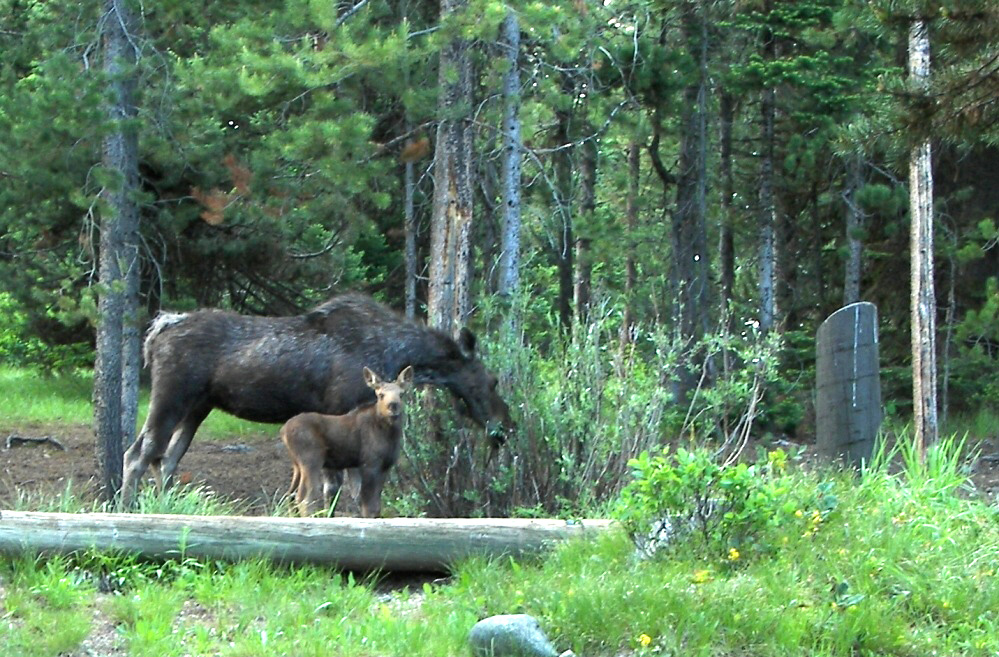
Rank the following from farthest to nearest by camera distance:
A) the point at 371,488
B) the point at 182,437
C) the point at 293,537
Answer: the point at 182,437 < the point at 371,488 < the point at 293,537

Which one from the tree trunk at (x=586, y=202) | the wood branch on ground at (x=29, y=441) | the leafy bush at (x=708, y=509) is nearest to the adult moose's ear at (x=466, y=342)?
the leafy bush at (x=708, y=509)

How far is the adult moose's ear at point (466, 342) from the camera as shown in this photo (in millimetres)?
12242

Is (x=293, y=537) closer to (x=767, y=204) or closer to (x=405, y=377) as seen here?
(x=405, y=377)

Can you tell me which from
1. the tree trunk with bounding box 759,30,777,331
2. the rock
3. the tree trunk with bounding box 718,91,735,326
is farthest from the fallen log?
the tree trunk with bounding box 718,91,735,326

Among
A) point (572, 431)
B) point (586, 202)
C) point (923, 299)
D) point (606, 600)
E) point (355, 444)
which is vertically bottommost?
point (606, 600)

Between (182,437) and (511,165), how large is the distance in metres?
4.46

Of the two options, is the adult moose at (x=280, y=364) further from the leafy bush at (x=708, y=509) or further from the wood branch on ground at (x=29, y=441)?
the leafy bush at (x=708, y=509)

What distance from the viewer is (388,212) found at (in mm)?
20172

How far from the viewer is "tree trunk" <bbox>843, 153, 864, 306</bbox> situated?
18875 mm

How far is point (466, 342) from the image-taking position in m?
12.3

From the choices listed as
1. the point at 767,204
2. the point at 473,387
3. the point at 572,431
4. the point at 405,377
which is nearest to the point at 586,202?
the point at 767,204

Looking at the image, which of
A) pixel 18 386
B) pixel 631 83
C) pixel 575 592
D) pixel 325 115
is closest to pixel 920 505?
pixel 575 592

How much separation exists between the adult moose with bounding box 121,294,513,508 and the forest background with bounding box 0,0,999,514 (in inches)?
26.9

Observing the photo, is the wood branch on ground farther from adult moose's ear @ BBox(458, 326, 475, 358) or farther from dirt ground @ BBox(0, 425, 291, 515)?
adult moose's ear @ BBox(458, 326, 475, 358)
